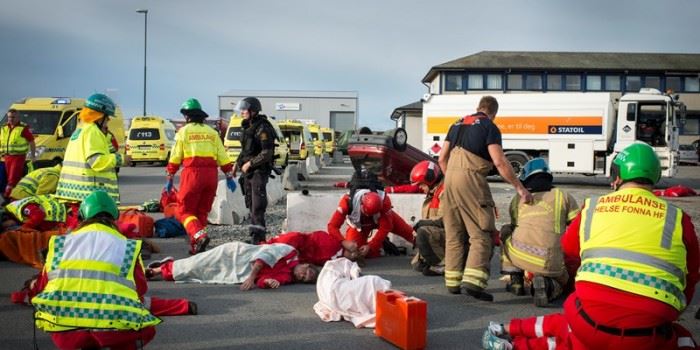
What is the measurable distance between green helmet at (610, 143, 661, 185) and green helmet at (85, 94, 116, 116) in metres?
5.22

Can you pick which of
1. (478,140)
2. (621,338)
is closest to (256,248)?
(478,140)

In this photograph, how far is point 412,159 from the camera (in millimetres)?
14906

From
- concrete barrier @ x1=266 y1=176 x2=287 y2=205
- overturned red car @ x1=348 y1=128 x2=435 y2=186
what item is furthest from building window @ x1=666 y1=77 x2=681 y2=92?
concrete barrier @ x1=266 y1=176 x2=287 y2=205

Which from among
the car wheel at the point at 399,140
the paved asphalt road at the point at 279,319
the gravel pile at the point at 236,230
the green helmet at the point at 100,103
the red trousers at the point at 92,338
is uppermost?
the green helmet at the point at 100,103

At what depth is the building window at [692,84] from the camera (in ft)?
159

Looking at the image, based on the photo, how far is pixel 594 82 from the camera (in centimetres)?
4862

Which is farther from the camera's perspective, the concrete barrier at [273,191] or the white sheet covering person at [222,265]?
the concrete barrier at [273,191]

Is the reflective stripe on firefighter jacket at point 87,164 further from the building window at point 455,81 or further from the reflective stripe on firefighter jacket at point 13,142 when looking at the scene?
the building window at point 455,81

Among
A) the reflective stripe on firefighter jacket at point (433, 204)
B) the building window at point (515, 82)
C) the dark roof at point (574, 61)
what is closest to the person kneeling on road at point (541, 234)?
the reflective stripe on firefighter jacket at point (433, 204)

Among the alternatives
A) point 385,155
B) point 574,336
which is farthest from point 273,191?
point 574,336

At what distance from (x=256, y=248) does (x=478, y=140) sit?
2491mm

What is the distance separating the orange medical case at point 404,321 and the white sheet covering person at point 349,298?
36cm

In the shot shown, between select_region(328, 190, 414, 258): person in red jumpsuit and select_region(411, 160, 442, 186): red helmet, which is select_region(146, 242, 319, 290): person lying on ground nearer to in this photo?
select_region(328, 190, 414, 258): person in red jumpsuit

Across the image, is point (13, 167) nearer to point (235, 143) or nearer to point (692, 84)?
point (235, 143)
